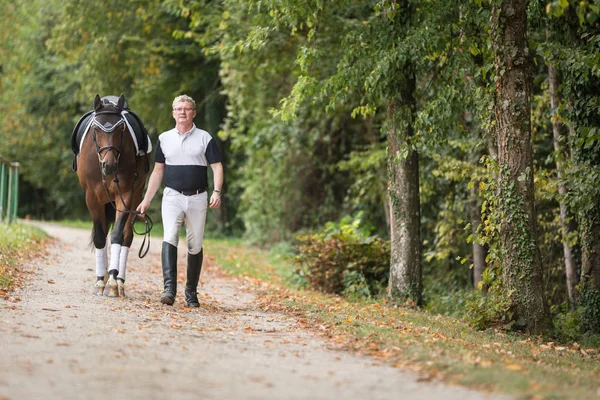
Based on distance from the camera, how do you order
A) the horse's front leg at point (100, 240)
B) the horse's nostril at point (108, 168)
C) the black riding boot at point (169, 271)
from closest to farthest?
1. the black riding boot at point (169, 271)
2. the horse's nostril at point (108, 168)
3. the horse's front leg at point (100, 240)

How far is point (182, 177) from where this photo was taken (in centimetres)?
981

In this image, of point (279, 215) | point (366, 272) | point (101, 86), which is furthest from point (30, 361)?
point (101, 86)

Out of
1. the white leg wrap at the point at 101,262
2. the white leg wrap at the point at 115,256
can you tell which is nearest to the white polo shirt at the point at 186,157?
the white leg wrap at the point at 115,256

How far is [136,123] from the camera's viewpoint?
10.8m

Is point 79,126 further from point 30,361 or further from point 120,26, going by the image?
point 120,26

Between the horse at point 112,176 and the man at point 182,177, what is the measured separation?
0.71m

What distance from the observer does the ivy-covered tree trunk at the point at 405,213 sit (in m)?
12.7

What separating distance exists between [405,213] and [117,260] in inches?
183

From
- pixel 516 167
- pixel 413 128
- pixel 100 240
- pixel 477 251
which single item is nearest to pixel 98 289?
pixel 100 240

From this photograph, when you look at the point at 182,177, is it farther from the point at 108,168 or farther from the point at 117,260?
the point at 117,260

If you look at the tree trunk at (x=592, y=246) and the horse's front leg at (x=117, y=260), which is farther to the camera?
the tree trunk at (x=592, y=246)

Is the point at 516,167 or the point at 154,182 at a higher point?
the point at 516,167

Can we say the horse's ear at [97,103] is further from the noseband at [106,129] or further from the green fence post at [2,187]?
the green fence post at [2,187]

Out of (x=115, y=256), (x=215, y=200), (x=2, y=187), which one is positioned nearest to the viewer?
(x=215, y=200)
